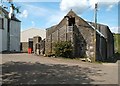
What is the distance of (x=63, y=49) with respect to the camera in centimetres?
3300

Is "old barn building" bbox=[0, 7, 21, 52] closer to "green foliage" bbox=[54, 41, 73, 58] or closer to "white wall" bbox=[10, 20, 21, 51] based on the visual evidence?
"white wall" bbox=[10, 20, 21, 51]

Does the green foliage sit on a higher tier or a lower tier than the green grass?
lower

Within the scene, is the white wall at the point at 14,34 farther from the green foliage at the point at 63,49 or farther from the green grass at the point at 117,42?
the green grass at the point at 117,42

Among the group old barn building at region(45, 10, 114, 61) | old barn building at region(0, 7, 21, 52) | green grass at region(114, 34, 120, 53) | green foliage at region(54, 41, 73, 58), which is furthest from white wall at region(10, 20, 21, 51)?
green grass at region(114, 34, 120, 53)

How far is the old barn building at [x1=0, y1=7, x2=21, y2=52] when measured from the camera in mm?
41312

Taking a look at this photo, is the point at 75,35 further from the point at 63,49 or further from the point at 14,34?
the point at 14,34

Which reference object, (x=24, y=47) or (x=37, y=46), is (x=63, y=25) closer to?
(x=37, y=46)

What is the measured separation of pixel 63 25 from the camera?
3697 cm

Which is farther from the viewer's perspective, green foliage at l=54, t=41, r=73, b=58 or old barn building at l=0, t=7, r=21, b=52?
old barn building at l=0, t=7, r=21, b=52

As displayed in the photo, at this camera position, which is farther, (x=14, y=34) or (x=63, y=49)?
(x=14, y=34)

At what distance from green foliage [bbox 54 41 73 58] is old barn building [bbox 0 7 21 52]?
1169 cm

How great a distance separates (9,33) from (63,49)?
50.8 feet

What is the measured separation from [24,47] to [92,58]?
25288 mm

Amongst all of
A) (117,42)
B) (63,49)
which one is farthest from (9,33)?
(117,42)
